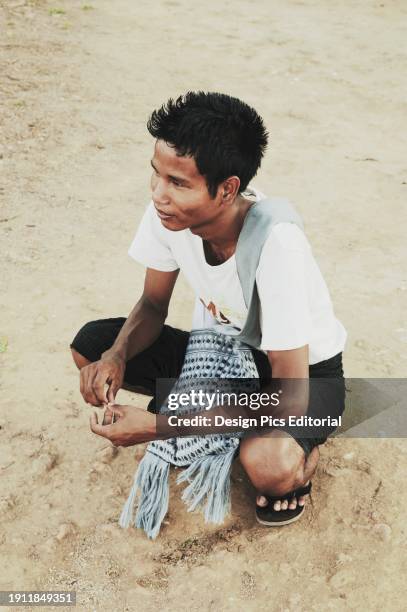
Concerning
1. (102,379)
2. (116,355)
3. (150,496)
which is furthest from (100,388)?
(150,496)

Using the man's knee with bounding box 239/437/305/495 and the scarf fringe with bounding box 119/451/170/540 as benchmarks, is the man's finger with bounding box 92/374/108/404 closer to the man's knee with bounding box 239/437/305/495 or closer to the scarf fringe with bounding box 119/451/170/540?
the scarf fringe with bounding box 119/451/170/540

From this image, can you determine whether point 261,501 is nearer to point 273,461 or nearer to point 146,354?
point 273,461

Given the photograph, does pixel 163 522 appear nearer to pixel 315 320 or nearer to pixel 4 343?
pixel 315 320

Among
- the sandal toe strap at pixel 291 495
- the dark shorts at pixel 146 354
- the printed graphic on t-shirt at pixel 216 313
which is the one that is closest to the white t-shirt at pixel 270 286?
the printed graphic on t-shirt at pixel 216 313

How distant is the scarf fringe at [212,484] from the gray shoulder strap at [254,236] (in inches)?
19.6

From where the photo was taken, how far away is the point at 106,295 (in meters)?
3.45

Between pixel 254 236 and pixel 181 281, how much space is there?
5.19 feet

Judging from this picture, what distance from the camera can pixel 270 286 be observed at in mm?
1993

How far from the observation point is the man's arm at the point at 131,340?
2.31 m

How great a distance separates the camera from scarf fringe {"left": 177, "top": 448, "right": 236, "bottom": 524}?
2238 millimetres

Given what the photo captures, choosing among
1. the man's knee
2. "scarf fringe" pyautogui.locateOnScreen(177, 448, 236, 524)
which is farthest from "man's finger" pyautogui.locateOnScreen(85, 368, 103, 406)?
the man's knee

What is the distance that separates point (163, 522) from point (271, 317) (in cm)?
81

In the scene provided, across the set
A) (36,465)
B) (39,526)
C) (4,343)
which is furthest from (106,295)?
(39,526)

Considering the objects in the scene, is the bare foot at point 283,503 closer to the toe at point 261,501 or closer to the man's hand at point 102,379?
the toe at point 261,501
